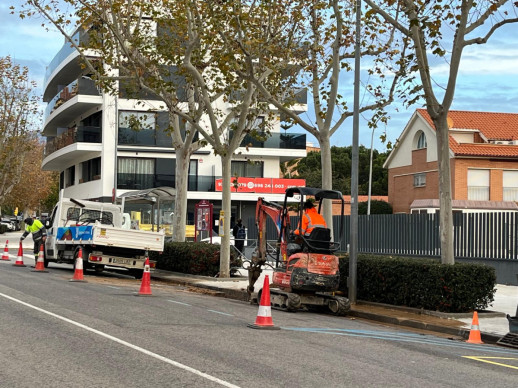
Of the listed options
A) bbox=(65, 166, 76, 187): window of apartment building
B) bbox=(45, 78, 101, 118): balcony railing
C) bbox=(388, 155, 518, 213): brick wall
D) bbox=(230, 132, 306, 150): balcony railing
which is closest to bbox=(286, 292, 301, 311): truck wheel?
bbox=(388, 155, 518, 213): brick wall

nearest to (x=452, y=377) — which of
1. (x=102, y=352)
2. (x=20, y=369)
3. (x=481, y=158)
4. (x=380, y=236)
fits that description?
(x=102, y=352)

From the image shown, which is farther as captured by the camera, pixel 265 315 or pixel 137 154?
pixel 137 154

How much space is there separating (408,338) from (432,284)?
3089 mm

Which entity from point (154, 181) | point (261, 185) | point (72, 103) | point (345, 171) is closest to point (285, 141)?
point (261, 185)

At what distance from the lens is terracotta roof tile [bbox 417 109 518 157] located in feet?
154

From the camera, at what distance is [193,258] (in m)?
25.2

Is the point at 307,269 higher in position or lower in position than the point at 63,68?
lower

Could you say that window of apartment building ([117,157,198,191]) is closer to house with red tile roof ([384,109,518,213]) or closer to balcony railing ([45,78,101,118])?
balcony railing ([45,78,101,118])

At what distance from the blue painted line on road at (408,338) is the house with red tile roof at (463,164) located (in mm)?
31383

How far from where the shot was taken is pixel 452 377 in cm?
902

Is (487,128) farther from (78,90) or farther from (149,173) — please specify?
(78,90)

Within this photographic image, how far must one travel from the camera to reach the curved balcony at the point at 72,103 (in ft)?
164

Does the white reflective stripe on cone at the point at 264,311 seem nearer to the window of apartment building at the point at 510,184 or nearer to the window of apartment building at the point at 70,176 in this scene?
the window of apartment building at the point at 510,184

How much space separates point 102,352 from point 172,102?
1502cm
